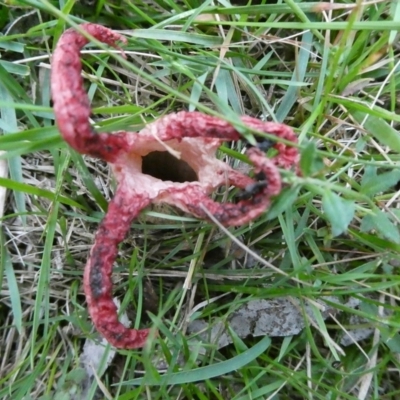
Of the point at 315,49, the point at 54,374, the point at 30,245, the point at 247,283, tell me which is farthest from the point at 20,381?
the point at 315,49

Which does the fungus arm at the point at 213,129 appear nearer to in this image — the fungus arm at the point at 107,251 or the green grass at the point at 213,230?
the fungus arm at the point at 107,251

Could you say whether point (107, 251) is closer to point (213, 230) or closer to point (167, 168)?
point (167, 168)

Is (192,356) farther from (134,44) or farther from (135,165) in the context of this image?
(134,44)

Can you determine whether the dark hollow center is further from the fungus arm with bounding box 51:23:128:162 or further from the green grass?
the fungus arm with bounding box 51:23:128:162

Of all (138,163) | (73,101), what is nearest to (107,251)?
(138,163)

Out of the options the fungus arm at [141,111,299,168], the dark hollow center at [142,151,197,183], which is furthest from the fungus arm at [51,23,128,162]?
the dark hollow center at [142,151,197,183]

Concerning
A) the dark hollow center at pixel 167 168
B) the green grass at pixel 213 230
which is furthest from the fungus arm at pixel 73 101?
the green grass at pixel 213 230
